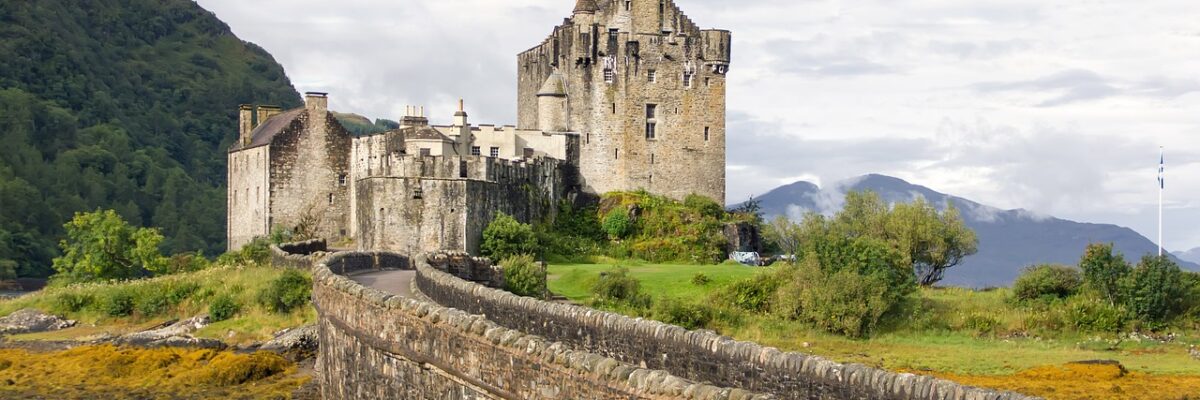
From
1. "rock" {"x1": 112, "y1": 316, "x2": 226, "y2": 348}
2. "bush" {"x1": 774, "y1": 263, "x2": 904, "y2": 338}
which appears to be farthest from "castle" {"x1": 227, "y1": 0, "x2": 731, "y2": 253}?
"bush" {"x1": 774, "y1": 263, "x2": 904, "y2": 338}

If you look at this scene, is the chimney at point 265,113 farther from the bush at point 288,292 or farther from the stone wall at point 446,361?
the stone wall at point 446,361

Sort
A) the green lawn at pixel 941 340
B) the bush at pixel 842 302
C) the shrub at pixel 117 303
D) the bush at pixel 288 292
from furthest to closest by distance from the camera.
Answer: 1. the shrub at pixel 117 303
2. the bush at pixel 842 302
3. the bush at pixel 288 292
4. the green lawn at pixel 941 340

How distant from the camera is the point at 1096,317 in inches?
1825

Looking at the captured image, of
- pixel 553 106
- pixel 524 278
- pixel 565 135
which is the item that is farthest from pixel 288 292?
pixel 553 106

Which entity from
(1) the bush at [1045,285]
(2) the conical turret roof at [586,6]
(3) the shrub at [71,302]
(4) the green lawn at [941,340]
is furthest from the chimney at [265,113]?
(1) the bush at [1045,285]

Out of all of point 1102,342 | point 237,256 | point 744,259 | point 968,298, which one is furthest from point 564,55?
point 1102,342

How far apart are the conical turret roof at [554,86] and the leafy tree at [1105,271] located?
27.1 metres

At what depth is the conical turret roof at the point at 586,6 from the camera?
233 ft

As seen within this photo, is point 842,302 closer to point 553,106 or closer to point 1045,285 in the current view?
point 1045,285

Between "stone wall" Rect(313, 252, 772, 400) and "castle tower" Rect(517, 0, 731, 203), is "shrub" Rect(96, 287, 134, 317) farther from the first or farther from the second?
"castle tower" Rect(517, 0, 731, 203)

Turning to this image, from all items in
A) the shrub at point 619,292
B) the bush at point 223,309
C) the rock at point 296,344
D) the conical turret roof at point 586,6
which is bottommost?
the rock at point 296,344

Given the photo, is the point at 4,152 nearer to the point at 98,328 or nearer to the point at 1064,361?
the point at 98,328

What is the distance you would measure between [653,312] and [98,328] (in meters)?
17.7

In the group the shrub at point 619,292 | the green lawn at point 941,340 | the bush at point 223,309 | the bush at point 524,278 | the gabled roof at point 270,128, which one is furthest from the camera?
the gabled roof at point 270,128
